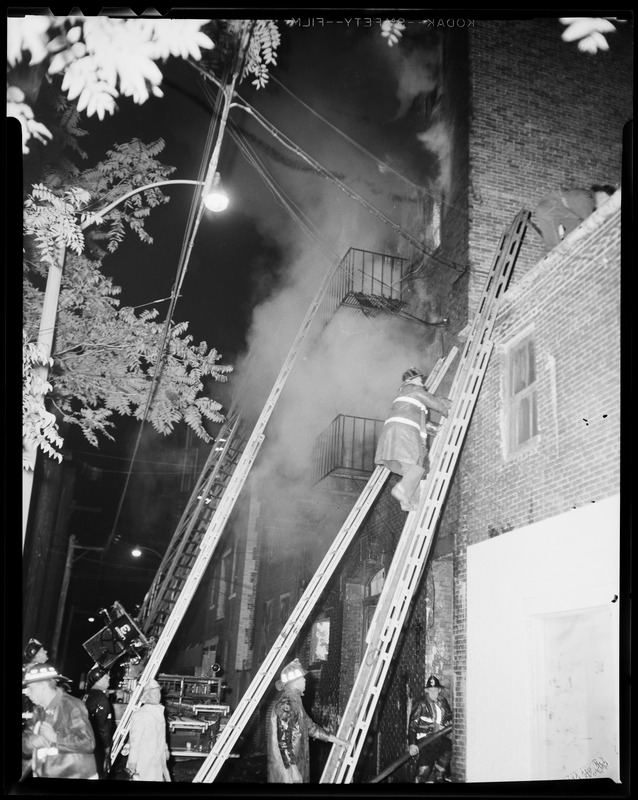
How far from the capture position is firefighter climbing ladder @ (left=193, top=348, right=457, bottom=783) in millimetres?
6227

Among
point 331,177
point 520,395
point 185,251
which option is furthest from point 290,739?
point 331,177

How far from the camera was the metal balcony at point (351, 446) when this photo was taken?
8.43 meters

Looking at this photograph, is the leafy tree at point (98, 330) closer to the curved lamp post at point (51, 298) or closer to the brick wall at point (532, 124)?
the curved lamp post at point (51, 298)

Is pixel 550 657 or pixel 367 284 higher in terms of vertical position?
pixel 367 284

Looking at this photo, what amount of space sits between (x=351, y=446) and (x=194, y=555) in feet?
9.17

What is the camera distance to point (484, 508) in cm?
A: 675

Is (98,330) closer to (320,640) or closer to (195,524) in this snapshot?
(195,524)

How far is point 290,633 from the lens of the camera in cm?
696

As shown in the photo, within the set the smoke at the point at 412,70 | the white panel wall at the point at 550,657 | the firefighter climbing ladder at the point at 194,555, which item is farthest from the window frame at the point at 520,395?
the smoke at the point at 412,70

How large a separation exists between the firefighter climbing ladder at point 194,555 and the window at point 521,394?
259 cm

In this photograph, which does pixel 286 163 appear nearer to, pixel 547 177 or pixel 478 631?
pixel 547 177

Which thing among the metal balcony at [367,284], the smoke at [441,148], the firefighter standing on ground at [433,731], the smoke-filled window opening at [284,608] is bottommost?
the firefighter standing on ground at [433,731]

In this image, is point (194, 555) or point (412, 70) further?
point (194, 555)
